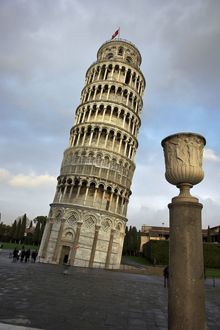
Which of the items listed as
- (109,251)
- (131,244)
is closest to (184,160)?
(109,251)

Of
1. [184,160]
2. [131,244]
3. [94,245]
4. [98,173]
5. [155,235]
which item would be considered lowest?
[184,160]

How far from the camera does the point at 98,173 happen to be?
35.5 meters

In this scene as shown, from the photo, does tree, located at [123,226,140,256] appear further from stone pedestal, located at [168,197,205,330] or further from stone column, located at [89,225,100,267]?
stone pedestal, located at [168,197,205,330]

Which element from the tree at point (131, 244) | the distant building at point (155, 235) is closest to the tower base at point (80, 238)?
the tree at point (131, 244)

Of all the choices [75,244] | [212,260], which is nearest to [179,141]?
[75,244]

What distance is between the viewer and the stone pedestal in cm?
441

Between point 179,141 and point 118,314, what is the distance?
21.9ft

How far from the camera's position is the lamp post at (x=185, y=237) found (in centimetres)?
446

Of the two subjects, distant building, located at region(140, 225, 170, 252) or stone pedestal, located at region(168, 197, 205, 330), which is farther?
distant building, located at region(140, 225, 170, 252)

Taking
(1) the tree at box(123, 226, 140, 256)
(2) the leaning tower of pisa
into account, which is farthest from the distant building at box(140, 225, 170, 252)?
(2) the leaning tower of pisa

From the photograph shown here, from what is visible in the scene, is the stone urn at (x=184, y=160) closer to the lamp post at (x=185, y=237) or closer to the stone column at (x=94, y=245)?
the lamp post at (x=185, y=237)

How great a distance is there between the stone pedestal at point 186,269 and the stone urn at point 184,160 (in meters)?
0.39

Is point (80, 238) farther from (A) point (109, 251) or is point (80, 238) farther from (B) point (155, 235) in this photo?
(B) point (155, 235)

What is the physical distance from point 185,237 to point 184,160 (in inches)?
62.8
